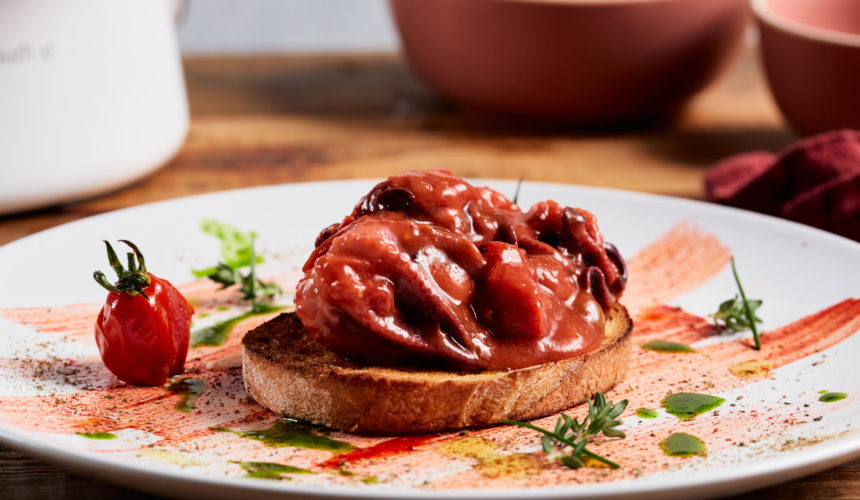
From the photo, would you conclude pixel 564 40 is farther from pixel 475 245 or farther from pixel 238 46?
pixel 238 46

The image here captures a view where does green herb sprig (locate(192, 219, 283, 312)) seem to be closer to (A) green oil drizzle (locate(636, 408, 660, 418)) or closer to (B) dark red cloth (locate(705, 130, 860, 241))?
(A) green oil drizzle (locate(636, 408, 660, 418))

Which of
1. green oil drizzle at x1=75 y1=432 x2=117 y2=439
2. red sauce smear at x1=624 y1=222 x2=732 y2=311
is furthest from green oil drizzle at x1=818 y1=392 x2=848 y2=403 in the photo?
green oil drizzle at x1=75 y1=432 x2=117 y2=439

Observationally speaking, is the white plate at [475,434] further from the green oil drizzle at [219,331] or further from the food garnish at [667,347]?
the green oil drizzle at [219,331]

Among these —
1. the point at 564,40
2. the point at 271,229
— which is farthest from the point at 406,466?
the point at 564,40

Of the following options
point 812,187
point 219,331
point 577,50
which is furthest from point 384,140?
point 219,331

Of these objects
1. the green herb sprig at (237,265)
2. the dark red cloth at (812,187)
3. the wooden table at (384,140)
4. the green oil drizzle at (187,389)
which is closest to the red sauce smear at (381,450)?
the green oil drizzle at (187,389)

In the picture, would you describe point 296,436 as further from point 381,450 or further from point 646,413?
point 646,413
